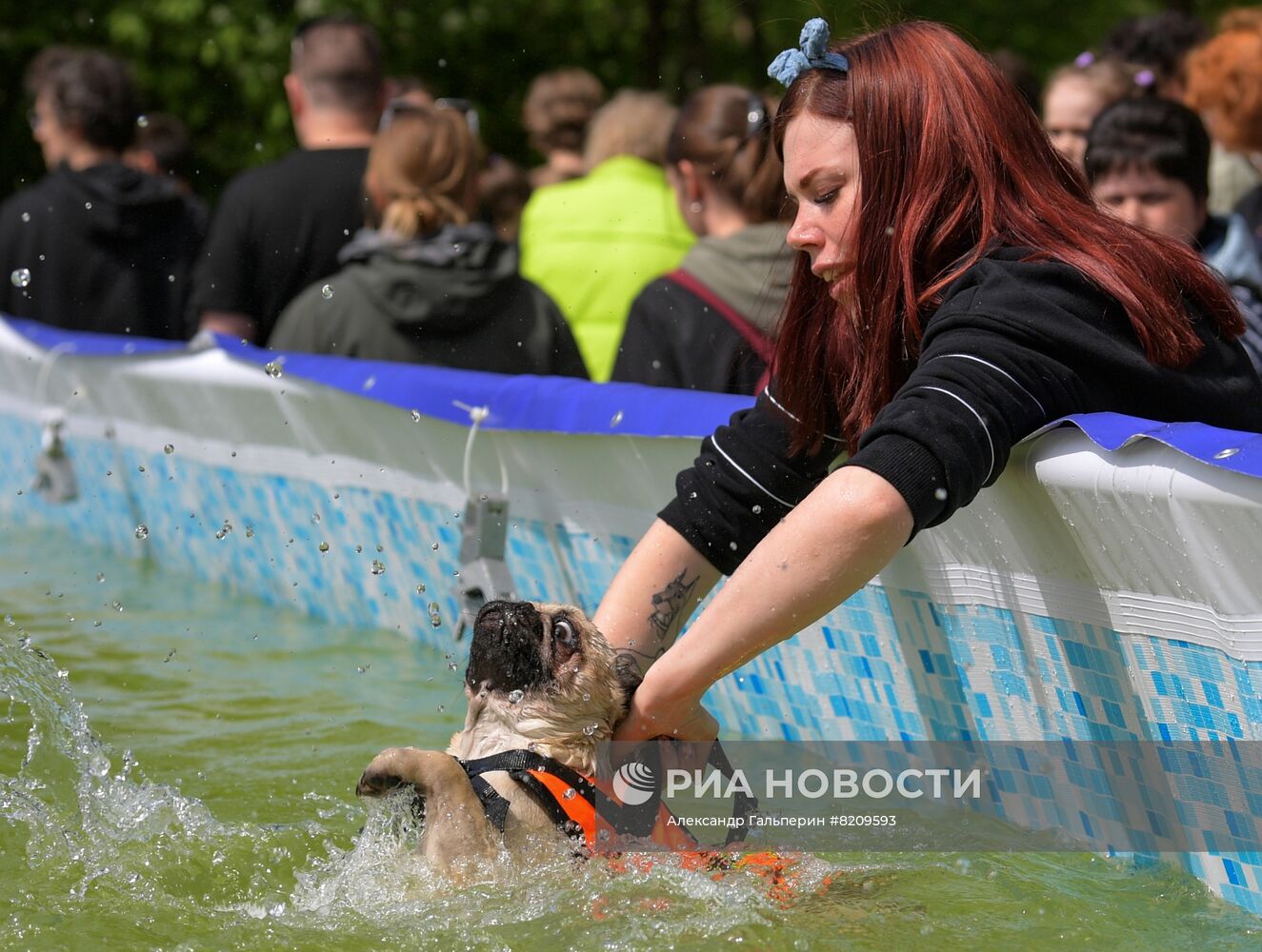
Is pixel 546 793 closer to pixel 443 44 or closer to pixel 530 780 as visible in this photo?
pixel 530 780

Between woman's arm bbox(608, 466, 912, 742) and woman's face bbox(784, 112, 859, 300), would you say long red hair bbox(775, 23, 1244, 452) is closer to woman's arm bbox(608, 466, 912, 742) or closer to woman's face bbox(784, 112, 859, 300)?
woman's face bbox(784, 112, 859, 300)

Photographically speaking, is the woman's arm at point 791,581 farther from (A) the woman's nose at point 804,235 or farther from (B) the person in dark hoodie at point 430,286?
(B) the person in dark hoodie at point 430,286

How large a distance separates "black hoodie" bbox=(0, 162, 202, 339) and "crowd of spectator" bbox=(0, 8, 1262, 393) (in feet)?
0.04

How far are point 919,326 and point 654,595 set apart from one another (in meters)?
0.96

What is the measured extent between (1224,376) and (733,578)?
1.14 m

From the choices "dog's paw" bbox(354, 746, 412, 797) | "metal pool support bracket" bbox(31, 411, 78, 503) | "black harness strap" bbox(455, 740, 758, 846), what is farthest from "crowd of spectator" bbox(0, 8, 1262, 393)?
"dog's paw" bbox(354, 746, 412, 797)

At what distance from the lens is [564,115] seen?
816 cm

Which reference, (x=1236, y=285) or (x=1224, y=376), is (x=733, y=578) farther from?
(x=1236, y=285)

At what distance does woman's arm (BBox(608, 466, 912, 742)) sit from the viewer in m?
2.78

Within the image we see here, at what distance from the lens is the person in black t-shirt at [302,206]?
6301 mm

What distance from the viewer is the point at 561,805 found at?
10.4 feet

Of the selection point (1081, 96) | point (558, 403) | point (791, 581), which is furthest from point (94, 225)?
point (791, 581)

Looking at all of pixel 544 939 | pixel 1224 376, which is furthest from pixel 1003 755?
pixel 544 939

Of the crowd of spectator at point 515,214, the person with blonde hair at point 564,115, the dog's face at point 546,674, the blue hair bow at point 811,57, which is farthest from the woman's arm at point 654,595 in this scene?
the person with blonde hair at point 564,115
